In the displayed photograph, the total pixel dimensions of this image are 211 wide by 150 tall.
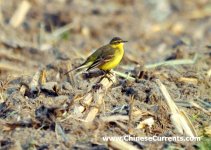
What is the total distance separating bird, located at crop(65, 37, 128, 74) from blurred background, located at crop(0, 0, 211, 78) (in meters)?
2.81

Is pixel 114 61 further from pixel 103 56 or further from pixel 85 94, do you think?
pixel 85 94

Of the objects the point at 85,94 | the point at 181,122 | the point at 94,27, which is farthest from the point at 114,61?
the point at 94,27

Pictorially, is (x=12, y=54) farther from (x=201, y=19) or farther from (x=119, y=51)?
(x=201, y=19)

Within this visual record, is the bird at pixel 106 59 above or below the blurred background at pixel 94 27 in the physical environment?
below

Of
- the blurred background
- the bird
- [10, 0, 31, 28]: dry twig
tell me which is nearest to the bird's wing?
the bird

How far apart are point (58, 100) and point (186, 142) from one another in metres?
1.86

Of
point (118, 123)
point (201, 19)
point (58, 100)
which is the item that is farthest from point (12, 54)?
point (201, 19)

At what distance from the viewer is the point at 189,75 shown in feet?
37.7

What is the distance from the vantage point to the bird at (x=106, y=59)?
37.3 feet

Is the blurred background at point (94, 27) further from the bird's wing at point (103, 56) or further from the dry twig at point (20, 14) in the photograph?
the bird's wing at point (103, 56)

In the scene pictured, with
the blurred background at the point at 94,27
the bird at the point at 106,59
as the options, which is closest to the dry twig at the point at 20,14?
the blurred background at the point at 94,27

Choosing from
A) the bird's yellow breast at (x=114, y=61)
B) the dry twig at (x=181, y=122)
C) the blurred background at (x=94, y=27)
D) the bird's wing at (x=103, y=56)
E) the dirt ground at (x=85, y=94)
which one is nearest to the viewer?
the dirt ground at (x=85, y=94)

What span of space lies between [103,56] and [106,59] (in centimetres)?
13

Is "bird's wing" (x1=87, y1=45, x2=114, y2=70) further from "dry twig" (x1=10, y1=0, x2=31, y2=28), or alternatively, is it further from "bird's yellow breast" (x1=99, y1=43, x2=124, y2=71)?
"dry twig" (x1=10, y1=0, x2=31, y2=28)
